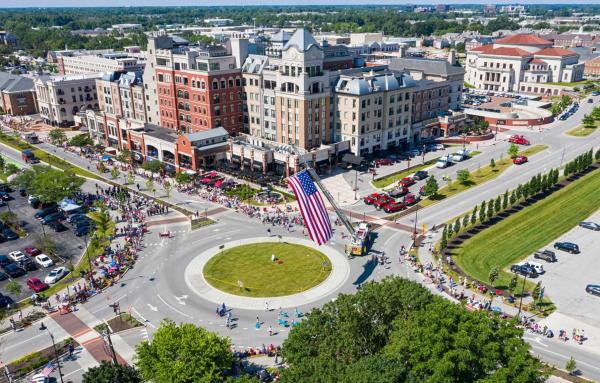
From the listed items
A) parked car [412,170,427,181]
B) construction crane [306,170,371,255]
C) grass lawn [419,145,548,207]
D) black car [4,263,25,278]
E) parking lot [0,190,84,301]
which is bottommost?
parking lot [0,190,84,301]

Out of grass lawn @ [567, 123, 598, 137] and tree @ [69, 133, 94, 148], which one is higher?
tree @ [69, 133, 94, 148]

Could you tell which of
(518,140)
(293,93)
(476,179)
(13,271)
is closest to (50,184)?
(13,271)

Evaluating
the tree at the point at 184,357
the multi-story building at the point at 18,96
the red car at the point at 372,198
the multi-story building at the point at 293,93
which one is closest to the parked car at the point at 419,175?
the red car at the point at 372,198

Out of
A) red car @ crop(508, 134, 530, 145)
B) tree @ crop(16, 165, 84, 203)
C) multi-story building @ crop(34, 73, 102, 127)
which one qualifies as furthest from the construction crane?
multi-story building @ crop(34, 73, 102, 127)

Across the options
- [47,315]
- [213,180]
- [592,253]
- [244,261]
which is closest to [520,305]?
[592,253]

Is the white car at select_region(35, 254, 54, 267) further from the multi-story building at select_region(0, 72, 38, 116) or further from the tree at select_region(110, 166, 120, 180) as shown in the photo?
the multi-story building at select_region(0, 72, 38, 116)

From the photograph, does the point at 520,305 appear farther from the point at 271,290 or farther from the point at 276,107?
the point at 276,107
